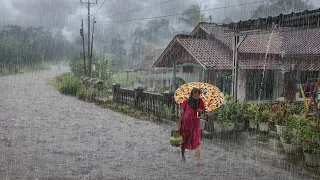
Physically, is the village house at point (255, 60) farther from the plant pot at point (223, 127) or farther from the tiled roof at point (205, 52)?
the plant pot at point (223, 127)

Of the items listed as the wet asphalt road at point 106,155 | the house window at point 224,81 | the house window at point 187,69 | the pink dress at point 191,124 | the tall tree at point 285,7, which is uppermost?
the tall tree at point 285,7

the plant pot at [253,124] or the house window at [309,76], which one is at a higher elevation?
the house window at [309,76]

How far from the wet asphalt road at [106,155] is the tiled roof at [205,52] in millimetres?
5933

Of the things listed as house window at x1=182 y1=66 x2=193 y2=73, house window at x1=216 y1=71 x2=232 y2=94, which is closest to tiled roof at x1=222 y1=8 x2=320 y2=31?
house window at x1=216 y1=71 x2=232 y2=94

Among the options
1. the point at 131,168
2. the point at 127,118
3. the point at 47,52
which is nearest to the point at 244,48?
the point at 127,118

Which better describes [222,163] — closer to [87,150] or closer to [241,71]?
[87,150]

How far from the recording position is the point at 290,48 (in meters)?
19.0

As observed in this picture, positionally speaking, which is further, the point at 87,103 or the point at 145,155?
the point at 87,103

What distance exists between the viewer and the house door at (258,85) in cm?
1917

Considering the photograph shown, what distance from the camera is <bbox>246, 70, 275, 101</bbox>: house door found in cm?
1917

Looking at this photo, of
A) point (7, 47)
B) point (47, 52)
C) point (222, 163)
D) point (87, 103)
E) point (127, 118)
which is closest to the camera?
point (222, 163)

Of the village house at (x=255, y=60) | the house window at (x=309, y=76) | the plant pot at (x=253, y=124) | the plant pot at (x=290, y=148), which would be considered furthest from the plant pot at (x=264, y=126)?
the house window at (x=309, y=76)

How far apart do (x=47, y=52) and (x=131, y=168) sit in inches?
4631

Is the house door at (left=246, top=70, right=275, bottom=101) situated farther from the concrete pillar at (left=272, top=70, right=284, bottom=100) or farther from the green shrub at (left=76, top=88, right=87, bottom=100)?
the green shrub at (left=76, top=88, right=87, bottom=100)
